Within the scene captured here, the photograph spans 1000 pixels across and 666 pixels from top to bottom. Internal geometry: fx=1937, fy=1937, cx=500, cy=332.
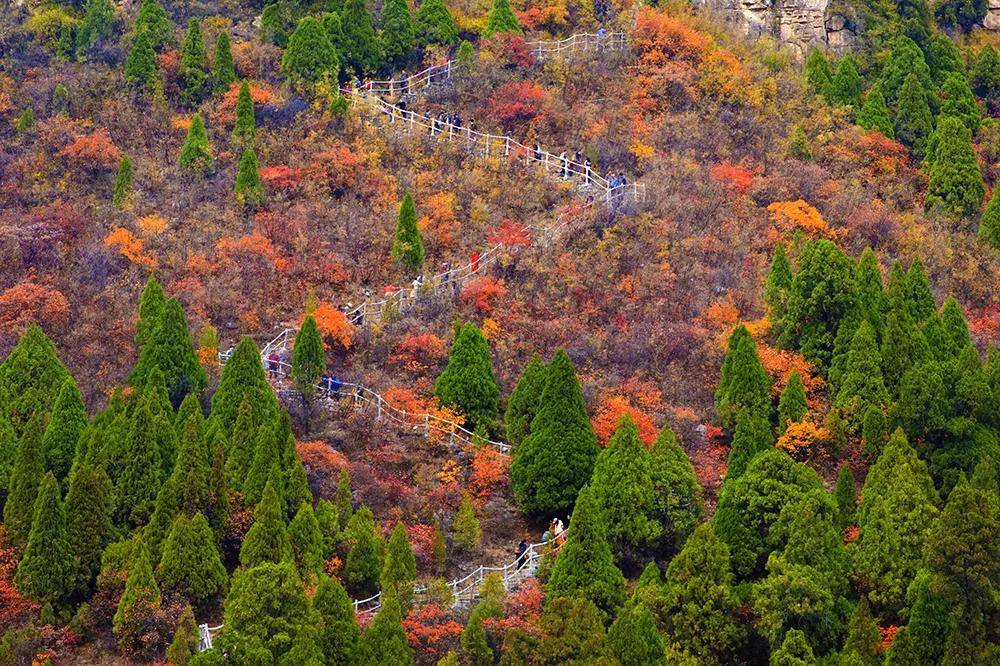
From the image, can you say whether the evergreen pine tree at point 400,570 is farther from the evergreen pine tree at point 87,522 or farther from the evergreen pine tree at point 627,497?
the evergreen pine tree at point 87,522

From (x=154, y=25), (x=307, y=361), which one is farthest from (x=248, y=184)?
(x=307, y=361)

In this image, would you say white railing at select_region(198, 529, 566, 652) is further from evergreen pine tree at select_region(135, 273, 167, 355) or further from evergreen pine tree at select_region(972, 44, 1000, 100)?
evergreen pine tree at select_region(972, 44, 1000, 100)

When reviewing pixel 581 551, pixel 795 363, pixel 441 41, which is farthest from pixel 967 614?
pixel 441 41

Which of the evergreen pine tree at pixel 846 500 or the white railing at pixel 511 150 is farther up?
the evergreen pine tree at pixel 846 500

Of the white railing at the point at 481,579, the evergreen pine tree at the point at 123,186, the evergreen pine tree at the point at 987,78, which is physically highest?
the evergreen pine tree at the point at 987,78

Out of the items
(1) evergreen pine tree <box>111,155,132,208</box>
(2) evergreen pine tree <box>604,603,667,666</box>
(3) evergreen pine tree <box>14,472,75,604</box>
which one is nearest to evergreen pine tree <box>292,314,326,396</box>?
(3) evergreen pine tree <box>14,472,75,604</box>

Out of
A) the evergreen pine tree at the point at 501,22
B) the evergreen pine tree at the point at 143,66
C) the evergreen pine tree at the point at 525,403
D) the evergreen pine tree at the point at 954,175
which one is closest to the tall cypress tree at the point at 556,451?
the evergreen pine tree at the point at 525,403

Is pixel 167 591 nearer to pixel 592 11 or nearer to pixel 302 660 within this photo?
pixel 302 660
